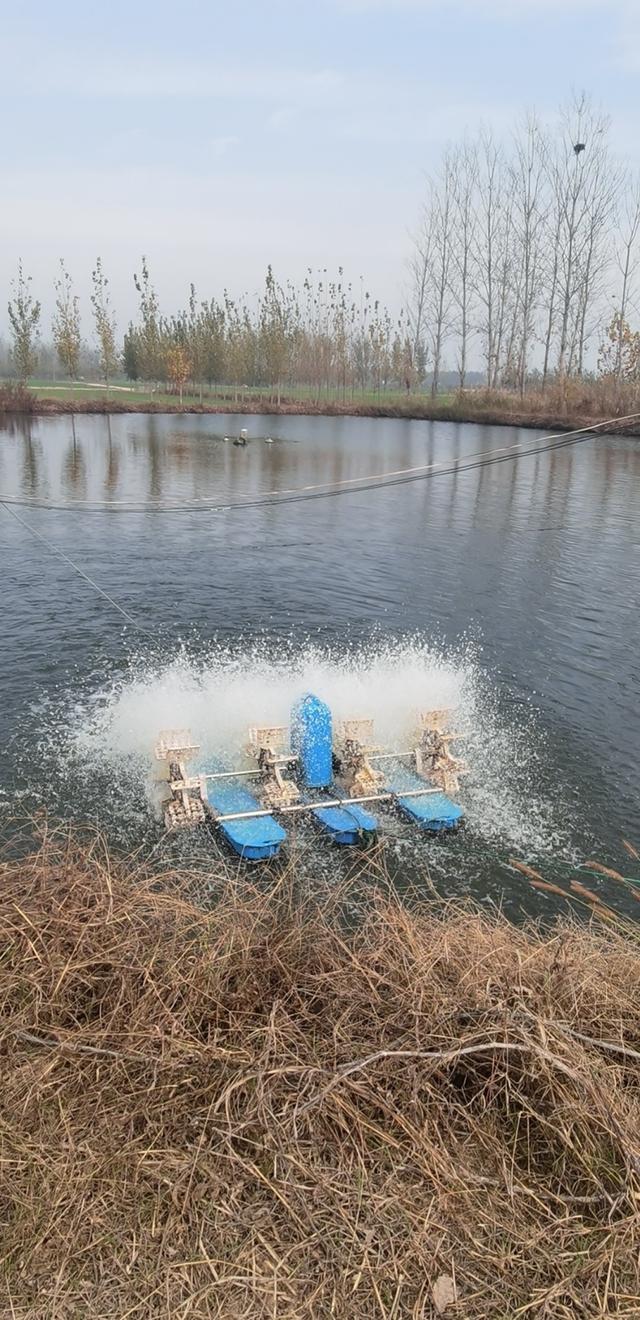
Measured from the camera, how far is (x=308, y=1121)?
4.04m

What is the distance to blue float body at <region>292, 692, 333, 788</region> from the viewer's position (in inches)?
454

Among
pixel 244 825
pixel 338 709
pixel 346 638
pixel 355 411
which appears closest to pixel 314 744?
pixel 244 825

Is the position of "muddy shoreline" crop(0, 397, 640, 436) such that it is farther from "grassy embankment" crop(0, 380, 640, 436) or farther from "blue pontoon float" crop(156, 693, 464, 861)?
"blue pontoon float" crop(156, 693, 464, 861)

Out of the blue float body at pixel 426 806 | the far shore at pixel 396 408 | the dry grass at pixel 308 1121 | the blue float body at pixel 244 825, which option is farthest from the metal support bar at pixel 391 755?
the far shore at pixel 396 408

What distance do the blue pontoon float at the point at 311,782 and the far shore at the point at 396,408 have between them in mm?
45683

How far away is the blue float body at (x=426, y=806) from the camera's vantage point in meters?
10.7

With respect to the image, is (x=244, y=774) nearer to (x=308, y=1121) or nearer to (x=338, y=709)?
(x=338, y=709)

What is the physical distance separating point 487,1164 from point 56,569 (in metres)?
20.7

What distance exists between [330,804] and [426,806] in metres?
1.35

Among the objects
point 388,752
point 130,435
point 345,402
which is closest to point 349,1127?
point 388,752

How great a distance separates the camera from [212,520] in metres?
30.2

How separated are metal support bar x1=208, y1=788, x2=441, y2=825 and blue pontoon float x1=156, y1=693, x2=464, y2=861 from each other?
14 mm

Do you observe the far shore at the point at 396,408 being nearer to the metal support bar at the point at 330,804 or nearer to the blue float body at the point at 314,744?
the blue float body at the point at 314,744

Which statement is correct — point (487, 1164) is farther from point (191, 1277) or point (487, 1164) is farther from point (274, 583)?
point (274, 583)
